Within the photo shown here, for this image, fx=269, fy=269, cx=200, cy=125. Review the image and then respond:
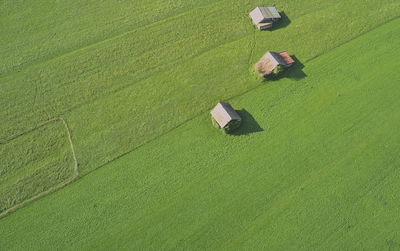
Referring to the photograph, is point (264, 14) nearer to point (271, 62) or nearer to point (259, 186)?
point (271, 62)

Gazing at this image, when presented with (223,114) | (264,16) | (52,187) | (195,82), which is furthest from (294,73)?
(52,187)

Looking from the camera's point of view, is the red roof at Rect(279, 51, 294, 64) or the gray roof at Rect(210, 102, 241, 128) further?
the red roof at Rect(279, 51, 294, 64)

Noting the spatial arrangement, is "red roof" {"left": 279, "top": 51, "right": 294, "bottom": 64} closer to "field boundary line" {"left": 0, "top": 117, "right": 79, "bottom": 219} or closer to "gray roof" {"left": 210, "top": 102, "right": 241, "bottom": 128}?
"gray roof" {"left": 210, "top": 102, "right": 241, "bottom": 128}

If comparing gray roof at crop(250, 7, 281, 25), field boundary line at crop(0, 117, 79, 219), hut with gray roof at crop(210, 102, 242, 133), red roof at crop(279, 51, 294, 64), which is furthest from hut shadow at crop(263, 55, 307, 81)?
field boundary line at crop(0, 117, 79, 219)

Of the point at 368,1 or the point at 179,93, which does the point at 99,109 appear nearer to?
the point at 179,93

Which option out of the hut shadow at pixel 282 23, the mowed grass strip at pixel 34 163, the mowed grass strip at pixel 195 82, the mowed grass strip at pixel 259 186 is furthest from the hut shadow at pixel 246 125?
the mowed grass strip at pixel 34 163

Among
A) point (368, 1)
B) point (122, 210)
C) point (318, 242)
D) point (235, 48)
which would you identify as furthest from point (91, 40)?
point (368, 1)
